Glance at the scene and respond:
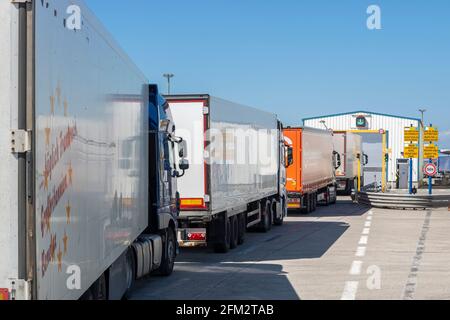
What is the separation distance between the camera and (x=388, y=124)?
66.8 metres

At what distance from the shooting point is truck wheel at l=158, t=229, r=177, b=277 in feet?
42.3

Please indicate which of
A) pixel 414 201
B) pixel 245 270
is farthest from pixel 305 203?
pixel 245 270

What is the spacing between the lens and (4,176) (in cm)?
429

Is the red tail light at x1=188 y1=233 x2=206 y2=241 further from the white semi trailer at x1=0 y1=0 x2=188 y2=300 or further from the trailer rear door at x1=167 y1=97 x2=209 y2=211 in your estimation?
the white semi trailer at x1=0 y1=0 x2=188 y2=300

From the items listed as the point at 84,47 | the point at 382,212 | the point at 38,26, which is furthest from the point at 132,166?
the point at 382,212

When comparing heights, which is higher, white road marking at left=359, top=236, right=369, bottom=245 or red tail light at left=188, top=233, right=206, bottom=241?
red tail light at left=188, top=233, right=206, bottom=241

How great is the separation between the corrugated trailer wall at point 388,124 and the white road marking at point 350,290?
175 feet

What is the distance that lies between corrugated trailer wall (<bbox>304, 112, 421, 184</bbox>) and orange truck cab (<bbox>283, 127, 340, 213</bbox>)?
3040 centimetres

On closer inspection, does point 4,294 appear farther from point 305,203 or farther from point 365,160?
point 365,160

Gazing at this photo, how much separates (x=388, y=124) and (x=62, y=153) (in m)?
63.8

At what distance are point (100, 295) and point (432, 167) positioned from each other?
1190 inches

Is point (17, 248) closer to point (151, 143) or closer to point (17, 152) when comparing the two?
point (17, 152)

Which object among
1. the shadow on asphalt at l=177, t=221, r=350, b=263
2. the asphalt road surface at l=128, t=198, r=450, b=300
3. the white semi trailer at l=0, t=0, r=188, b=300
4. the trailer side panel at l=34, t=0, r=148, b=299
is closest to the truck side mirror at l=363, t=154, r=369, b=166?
the shadow on asphalt at l=177, t=221, r=350, b=263

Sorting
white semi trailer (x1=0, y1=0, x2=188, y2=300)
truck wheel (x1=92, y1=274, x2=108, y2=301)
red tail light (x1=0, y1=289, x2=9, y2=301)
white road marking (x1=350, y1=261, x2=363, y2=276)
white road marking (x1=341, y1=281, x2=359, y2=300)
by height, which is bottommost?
white road marking (x1=350, y1=261, x2=363, y2=276)
